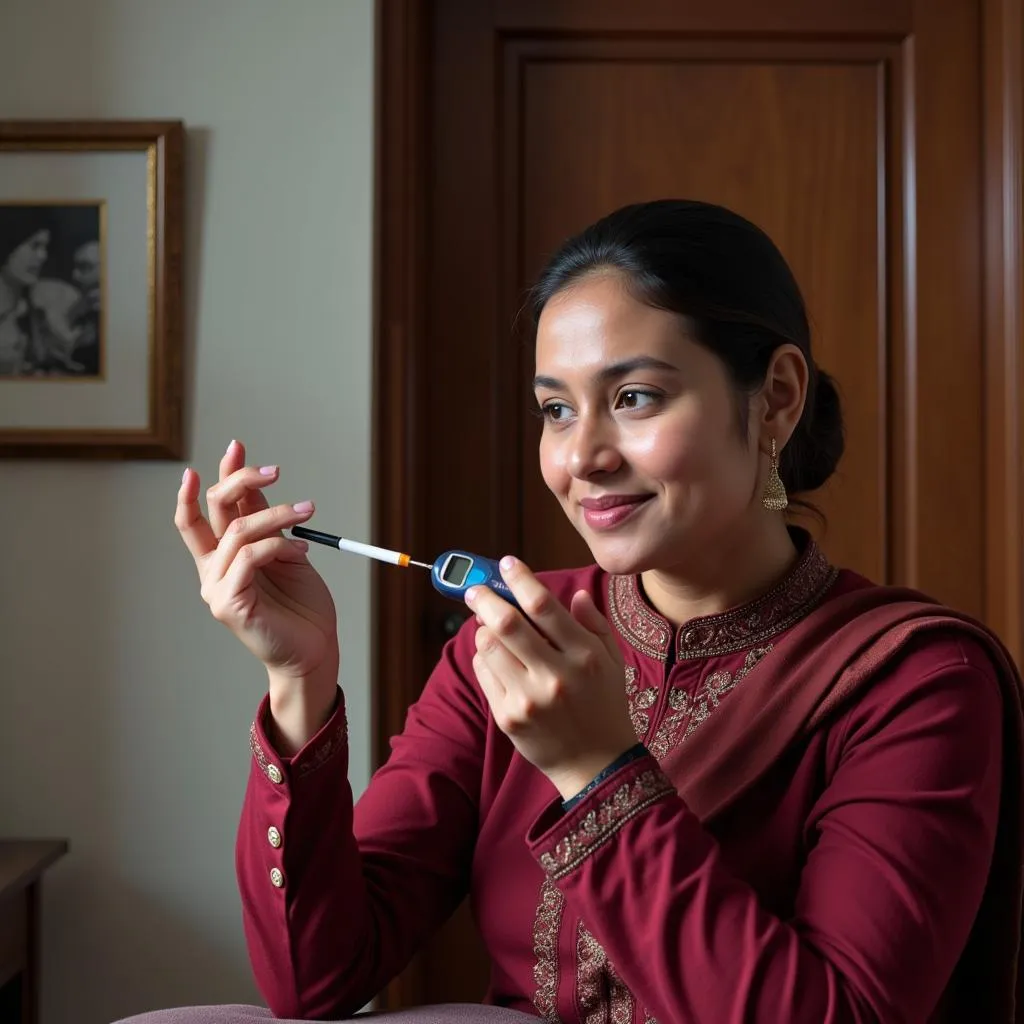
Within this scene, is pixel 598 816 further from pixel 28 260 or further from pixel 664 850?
pixel 28 260

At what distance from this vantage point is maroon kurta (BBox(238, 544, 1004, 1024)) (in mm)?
856

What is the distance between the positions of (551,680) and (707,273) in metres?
0.41

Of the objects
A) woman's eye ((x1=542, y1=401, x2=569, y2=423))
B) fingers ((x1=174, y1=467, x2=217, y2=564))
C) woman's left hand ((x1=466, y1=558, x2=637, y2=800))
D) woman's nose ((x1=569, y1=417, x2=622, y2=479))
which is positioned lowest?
woman's left hand ((x1=466, y1=558, x2=637, y2=800))

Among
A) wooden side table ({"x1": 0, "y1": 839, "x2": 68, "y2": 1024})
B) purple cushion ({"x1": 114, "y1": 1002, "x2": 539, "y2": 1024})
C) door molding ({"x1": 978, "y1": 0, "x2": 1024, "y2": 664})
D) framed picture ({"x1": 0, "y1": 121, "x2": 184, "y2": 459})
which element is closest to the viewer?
purple cushion ({"x1": 114, "y1": 1002, "x2": 539, "y2": 1024})

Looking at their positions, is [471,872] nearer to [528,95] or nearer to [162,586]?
[162,586]

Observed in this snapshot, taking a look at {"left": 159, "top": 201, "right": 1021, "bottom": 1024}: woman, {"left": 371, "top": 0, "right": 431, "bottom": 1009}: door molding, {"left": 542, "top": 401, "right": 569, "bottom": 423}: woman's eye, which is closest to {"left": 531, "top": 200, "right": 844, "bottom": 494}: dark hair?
{"left": 159, "top": 201, "right": 1021, "bottom": 1024}: woman

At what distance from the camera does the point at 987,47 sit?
2029 millimetres

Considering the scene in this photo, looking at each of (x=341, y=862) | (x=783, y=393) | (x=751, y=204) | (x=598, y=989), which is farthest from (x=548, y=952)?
(x=751, y=204)

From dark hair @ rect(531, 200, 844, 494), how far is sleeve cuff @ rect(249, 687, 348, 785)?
1.51 feet

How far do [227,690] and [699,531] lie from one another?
104cm

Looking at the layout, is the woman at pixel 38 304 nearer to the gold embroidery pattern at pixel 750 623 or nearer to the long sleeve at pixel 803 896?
the gold embroidery pattern at pixel 750 623

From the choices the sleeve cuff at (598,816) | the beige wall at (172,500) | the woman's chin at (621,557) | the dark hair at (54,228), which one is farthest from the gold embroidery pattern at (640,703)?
the dark hair at (54,228)

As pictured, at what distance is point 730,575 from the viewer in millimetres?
1150

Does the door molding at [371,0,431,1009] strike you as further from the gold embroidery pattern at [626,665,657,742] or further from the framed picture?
the gold embroidery pattern at [626,665,657,742]
